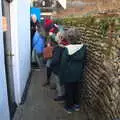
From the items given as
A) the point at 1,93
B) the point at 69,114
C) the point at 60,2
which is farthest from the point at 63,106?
the point at 60,2

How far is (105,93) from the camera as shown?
502cm

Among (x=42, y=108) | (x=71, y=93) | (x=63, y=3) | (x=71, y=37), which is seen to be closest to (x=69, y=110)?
(x=71, y=93)

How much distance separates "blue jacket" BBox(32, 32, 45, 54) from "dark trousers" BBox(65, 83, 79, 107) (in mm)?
4393

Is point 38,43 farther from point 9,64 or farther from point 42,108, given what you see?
point 9,64

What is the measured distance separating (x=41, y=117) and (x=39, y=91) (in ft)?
7.28

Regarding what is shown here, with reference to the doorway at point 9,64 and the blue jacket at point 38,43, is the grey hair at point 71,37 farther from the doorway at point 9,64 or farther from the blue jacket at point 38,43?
the blue jacket at point 38,43

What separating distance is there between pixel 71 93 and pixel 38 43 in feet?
15.2

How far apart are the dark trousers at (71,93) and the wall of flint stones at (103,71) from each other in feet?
0.59

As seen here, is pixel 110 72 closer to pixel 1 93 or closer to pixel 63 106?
pixel 1 93

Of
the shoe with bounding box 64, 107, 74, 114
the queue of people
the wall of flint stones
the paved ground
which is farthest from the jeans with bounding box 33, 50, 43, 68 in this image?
the shoe with bounding box 64, 107, 74, 114

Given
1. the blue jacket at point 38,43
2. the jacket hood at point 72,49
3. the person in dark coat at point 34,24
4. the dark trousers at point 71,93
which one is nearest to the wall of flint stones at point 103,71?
the dark trousers at point 71,93

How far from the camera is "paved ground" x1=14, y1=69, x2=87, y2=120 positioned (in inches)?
258

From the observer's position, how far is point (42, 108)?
7.20 meters

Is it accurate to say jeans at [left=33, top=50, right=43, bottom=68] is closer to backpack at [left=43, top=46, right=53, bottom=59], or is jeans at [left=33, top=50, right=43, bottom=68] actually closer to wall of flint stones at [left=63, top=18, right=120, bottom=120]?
backpack at [left=43, top=46, right=53, bottom=59]
